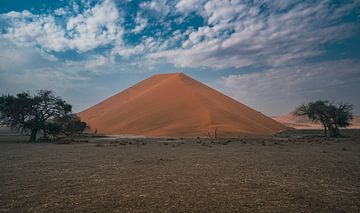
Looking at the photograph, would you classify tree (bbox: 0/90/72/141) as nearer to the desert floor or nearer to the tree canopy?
the tree canopy

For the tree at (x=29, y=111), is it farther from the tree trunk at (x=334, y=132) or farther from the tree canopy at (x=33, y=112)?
the tree trunk at (x=334, y=132)

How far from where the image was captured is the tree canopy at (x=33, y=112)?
1339 inches

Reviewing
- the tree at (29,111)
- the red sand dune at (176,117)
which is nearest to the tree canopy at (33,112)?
the tree at (29,111)

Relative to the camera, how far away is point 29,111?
34.7 meters

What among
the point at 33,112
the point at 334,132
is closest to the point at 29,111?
the point at 33,112

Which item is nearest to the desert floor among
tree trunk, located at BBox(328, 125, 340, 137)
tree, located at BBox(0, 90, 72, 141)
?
tree, located at BBox(0, 90, 72, 141)

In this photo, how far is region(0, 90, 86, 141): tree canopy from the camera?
3400 cm

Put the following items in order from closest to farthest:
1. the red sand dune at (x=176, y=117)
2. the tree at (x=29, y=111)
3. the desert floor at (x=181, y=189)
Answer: the desert floor at (x=181, y=189) < the tree at (x=29, y=111) < the red sand dune at (x=176, y=117)

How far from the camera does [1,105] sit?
34781mm

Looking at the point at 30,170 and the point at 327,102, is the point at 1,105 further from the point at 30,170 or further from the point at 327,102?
the point at 327,102

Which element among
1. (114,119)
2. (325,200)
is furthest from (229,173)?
(114,119)

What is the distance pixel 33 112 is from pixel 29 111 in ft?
1.71

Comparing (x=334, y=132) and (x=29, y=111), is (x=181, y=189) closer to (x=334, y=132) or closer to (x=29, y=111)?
(x=29, y=111)

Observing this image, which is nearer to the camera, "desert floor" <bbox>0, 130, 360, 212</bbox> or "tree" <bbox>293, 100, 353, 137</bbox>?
"desert floor" <bbox>0, 130, 360, 212</bbox>
